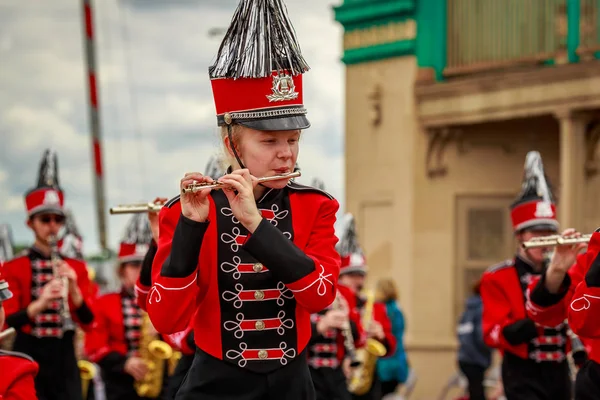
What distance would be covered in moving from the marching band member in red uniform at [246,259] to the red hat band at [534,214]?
3860 mm

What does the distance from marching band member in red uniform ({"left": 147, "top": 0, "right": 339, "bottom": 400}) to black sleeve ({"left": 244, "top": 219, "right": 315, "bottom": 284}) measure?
0.14ft

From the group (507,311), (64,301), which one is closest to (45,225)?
(64,301)

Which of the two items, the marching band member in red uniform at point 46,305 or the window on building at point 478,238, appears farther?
the window on building at point 478,238

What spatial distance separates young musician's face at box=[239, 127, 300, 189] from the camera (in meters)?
5.17

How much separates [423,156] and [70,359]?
25.6 feet

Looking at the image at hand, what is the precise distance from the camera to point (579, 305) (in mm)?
6070

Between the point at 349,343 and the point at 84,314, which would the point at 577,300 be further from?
the point at 349,343

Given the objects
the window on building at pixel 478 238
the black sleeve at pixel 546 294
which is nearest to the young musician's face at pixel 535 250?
the black sleeve at pixel 546 294

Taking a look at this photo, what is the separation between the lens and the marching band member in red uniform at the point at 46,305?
31.3 ft

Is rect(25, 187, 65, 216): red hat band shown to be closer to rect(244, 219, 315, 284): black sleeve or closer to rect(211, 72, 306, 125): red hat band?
rect(211, 72, 306, 125): red hat band

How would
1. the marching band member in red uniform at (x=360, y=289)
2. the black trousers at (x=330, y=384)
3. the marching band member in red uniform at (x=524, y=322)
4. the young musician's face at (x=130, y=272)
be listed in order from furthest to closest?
the marching band member in red uniform at (x=360, y=289) < the young musician's face at (x=130, y=272) < the black trousers at (x=330, y=384) < the marching band member in red uniform at (x=524, y=322)

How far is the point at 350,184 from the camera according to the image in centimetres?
1748

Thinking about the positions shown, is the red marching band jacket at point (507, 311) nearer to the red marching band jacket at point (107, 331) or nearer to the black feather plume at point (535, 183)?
the black feather plume at point (535, 183)

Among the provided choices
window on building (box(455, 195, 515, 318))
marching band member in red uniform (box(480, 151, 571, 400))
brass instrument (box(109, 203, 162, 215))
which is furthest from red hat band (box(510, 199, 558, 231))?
window on building (box(455, 195, 515, 318))
